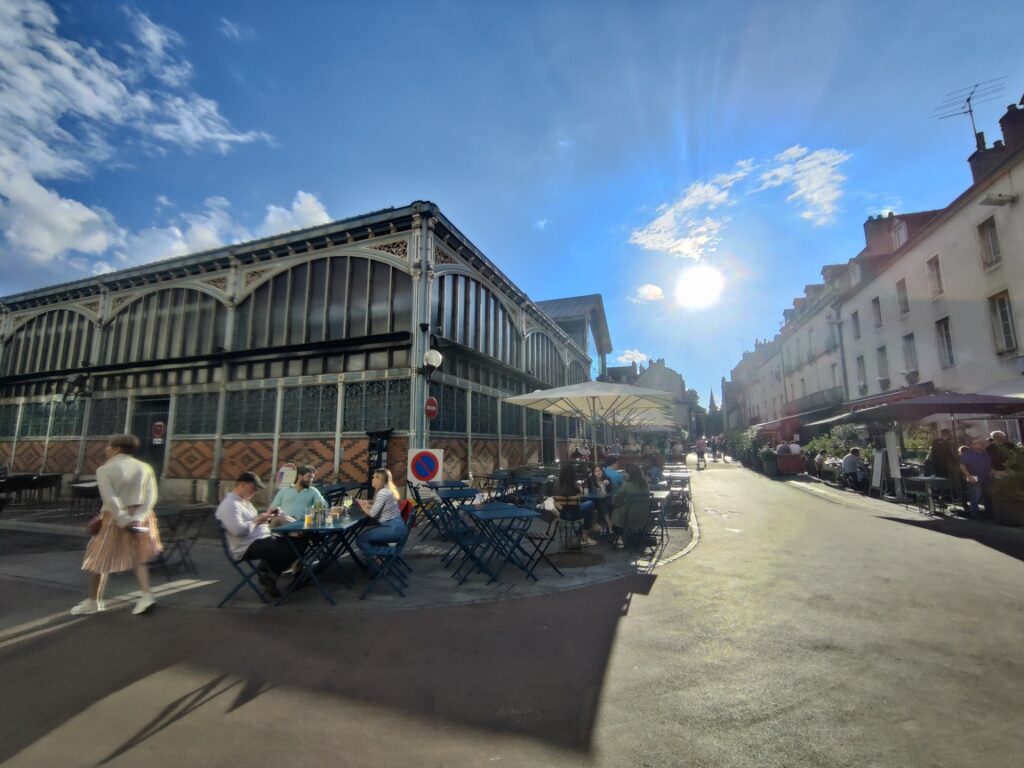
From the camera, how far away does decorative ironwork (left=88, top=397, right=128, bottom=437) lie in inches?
595

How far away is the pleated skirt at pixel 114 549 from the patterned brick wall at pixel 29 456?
17578 mm

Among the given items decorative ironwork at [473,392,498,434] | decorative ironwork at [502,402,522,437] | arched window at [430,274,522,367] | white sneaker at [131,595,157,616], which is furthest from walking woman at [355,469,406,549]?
decorative ironwork at [502,402,522,437]

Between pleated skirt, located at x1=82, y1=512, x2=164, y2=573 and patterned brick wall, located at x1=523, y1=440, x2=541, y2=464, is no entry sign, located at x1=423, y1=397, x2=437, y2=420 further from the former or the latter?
patterned brick wall, located at x1=523, y1=440, x2=541, y2=464

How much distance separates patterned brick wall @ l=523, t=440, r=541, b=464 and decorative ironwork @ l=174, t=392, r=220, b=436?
10.3 m

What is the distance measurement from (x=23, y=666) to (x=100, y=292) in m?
18.0

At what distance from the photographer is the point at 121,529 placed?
14.4 ft

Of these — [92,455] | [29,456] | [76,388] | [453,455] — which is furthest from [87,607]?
[29,456]

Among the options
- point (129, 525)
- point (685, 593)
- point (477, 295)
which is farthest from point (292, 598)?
point (477, 295)

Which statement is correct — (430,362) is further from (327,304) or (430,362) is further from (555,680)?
(555,680)

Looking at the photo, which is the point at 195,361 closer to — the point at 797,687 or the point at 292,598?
the point at 292,598

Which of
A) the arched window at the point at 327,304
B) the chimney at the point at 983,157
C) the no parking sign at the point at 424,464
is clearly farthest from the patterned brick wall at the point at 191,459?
the chimney at the point at 983,157

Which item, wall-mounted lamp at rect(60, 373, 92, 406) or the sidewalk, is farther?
wall-mounted lamp at rect(60, 373, 92, 406)

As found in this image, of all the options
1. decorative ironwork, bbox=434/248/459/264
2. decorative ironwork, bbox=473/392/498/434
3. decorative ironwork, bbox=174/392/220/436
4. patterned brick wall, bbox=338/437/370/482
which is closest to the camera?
patterned brick wall, bbox=338/437/370/482

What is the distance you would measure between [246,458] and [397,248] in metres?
7.22
